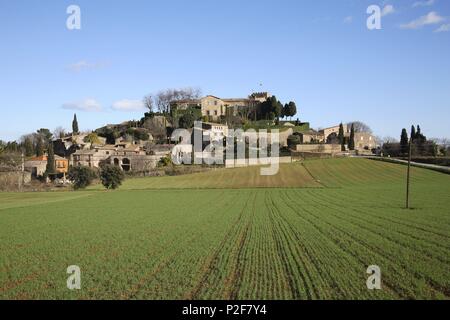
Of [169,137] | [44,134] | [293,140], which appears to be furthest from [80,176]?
[44,134]

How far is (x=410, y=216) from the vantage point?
90.6 ft

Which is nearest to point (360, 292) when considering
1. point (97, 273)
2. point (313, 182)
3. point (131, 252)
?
point (97, 273)

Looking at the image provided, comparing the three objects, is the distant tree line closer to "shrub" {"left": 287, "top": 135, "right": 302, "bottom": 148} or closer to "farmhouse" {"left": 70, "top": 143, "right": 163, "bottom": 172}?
"shrub" {"left": 287, "top": 135, "right": 302, "bottom": 148}

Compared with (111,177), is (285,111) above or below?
above

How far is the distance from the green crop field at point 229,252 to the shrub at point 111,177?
101 feet

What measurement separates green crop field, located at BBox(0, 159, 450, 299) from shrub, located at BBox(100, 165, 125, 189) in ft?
101

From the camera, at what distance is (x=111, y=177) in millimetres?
64688

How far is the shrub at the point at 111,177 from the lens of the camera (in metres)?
64.8

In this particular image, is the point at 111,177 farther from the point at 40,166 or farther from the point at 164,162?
the point at 40,166

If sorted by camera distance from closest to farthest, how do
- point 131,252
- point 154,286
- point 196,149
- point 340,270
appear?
point 154,286 < point 340,270 < point 131,252 < point 196,149

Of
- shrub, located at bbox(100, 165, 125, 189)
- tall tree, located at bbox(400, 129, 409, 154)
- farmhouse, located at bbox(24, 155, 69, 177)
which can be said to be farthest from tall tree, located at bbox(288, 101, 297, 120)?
shrub, located at bbox(100, 165, 125, 189)

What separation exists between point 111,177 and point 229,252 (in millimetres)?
50439
